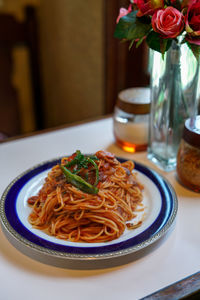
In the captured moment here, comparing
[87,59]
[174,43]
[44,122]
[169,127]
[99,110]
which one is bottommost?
[44,122]

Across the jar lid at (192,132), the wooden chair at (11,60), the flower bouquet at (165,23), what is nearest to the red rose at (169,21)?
the flower bouquet at (165,23)

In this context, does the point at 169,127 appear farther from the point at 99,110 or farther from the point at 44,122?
the point at 44,122

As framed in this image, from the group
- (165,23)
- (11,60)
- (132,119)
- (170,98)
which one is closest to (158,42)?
(165,23)

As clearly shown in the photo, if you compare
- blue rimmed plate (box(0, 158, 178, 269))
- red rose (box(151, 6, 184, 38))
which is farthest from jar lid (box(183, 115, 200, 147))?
red rose (box(151, 6, 184, 38))

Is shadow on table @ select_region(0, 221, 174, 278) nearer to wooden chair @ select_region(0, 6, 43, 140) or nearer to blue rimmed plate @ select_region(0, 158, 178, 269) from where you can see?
blue rimmed plate @ select_region(0, 158, 178, 269)

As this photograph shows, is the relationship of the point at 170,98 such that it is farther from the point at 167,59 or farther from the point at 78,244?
the point at 78,244

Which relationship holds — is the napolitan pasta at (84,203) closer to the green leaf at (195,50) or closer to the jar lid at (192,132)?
the jar lid at (192,132)

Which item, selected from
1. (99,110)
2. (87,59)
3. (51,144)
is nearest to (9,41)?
(87,59)
